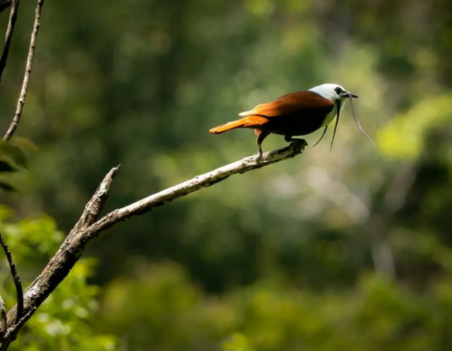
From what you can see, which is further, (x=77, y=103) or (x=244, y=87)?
(x=244, y=87)

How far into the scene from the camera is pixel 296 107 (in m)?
Result: 0.76

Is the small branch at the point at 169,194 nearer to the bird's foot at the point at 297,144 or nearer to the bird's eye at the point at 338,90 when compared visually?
the bird's foot at the point at 297,144

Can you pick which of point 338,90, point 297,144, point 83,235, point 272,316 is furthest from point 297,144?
point 272,316

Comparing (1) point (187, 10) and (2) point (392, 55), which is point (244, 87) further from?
(2) point (392, 55)

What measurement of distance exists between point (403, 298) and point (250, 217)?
3.58 feet

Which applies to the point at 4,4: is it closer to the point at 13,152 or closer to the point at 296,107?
the point at 13,152

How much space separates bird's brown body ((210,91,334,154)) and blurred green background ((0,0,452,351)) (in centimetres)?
178

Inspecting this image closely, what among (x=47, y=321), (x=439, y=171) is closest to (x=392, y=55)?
(x=439, y=171)

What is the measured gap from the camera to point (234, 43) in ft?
13.0

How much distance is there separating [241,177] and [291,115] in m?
3.44


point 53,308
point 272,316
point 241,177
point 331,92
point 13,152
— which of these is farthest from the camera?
point 241,177

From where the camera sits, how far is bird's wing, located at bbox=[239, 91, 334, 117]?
2.49 feet

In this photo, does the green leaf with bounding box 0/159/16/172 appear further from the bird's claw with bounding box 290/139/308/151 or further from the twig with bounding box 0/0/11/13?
the bird's claw with bounding box 290/139/308/151

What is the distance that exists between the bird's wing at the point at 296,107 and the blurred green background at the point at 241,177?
1793mm
